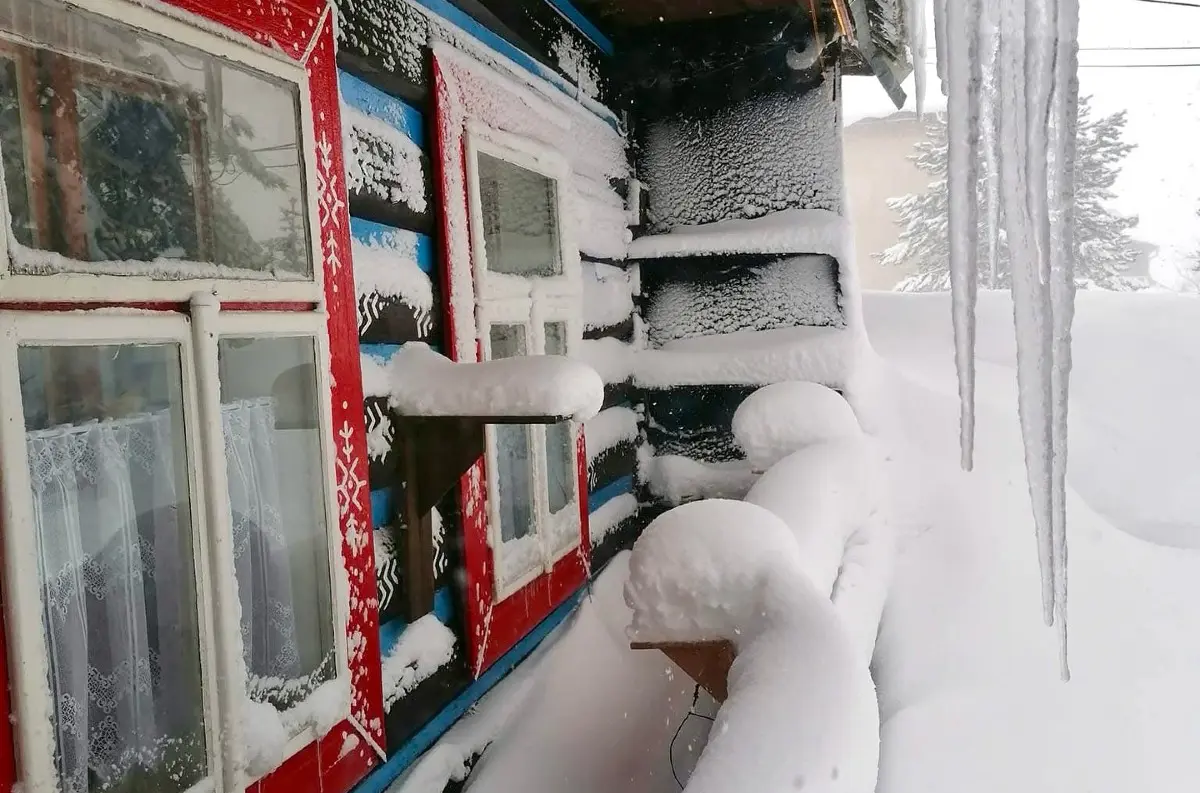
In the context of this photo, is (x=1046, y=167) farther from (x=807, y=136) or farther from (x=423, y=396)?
(x=807, y=136)

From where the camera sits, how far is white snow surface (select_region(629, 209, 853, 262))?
10.8 feet

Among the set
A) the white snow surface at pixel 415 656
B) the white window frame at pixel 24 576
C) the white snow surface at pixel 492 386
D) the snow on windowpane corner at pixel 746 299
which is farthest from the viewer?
Answer: the snow on windowpane corner at pixel 746 299

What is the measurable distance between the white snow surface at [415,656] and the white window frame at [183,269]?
802 millimetres

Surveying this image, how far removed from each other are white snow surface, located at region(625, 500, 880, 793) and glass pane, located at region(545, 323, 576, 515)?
1.10 meters

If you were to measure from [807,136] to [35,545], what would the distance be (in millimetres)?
3223

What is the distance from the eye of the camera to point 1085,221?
548 inches

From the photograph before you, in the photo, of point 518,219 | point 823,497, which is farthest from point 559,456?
point 823,497

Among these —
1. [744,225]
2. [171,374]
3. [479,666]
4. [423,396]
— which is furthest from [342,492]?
[744,225]

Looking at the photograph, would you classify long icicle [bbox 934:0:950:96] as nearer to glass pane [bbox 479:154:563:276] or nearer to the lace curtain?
glass pane [bbox 479:154:563:276]

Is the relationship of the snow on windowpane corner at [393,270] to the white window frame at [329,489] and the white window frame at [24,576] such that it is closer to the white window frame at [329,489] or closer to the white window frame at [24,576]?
the white window frame at [329,489]

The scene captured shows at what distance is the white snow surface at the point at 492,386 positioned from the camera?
150 centimetres

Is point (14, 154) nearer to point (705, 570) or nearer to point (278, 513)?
point (278, 513)

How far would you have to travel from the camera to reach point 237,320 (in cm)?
117

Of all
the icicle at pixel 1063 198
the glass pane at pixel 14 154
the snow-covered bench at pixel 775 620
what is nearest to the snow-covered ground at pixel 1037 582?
the snow-covered bench at pixel 775 620
